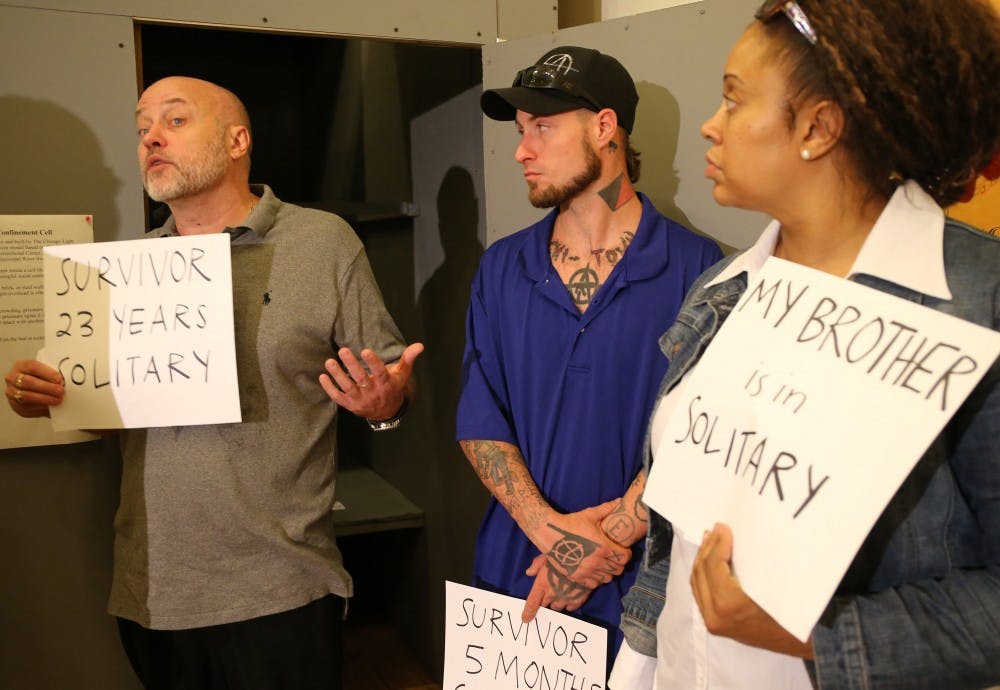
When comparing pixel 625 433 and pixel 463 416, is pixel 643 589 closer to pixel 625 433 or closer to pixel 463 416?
pixel 625 433

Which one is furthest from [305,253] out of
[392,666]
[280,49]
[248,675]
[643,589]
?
[280,49]

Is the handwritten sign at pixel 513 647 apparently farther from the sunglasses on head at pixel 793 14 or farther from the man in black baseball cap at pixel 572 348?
the sunglasses on head at pixel 793 14

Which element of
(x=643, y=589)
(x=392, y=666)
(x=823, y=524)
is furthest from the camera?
(x=392, y=666)

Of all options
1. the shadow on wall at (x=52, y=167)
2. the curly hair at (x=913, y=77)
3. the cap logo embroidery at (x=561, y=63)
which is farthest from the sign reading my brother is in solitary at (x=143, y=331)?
the curly hair at (x=913, y=77)

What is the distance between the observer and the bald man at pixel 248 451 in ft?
4.95

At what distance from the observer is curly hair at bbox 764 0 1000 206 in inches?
30.5

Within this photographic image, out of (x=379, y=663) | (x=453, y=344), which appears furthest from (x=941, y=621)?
(x=379, y=663)

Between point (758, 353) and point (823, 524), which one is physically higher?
point (758, 353)

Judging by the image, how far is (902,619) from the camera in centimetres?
74

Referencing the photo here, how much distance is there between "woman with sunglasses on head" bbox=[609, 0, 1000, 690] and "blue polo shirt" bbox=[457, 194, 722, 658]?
0.49m

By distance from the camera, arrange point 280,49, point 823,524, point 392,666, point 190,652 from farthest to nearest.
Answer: point 280,49
point 392,666
point 190,652
point 823,524

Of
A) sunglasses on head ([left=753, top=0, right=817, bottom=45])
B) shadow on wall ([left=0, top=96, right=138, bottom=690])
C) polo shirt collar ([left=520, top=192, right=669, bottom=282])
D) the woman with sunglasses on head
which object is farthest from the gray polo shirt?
sunglasses on head ([left=753, top=0, right=817, bottom=45])

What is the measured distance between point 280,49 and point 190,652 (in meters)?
2.53

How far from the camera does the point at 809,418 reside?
2.41 ft
